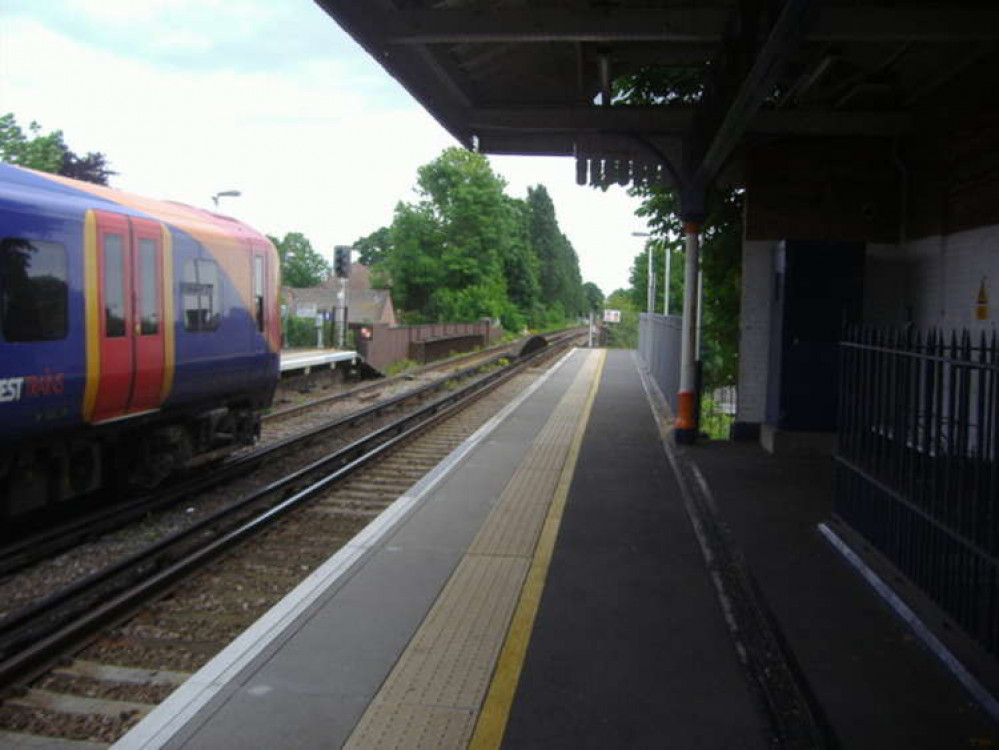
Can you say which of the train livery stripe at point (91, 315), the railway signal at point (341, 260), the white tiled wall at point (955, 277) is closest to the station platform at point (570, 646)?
the white tiled wall at point (955, 277)

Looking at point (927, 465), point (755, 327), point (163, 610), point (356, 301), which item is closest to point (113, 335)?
point (163, 610)

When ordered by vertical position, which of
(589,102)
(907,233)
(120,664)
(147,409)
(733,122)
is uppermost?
(589,102)

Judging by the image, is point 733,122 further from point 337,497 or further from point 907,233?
point 337,497

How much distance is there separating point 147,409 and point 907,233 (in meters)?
8.91

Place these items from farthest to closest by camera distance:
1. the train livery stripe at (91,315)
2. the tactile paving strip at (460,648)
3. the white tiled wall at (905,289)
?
the white tiled wall at (905,289) → the train livery stripe at (91,315) → the tactile paving strip at (460,648)

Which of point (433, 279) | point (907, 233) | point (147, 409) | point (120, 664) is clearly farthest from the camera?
point (433, 279)

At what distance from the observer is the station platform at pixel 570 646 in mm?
3891

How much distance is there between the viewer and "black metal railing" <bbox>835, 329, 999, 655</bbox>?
4.40m

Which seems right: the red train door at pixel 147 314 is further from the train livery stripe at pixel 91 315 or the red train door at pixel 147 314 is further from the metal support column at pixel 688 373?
the metal support column at pixel 688 373

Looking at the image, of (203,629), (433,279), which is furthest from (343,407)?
(433,279)

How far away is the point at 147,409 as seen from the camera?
28.6ft

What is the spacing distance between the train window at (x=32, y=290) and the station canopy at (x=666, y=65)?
119 inches

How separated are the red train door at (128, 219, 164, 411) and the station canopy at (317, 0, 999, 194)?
9.37ft

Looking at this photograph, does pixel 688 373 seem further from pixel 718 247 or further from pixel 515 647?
pixel 515 647
